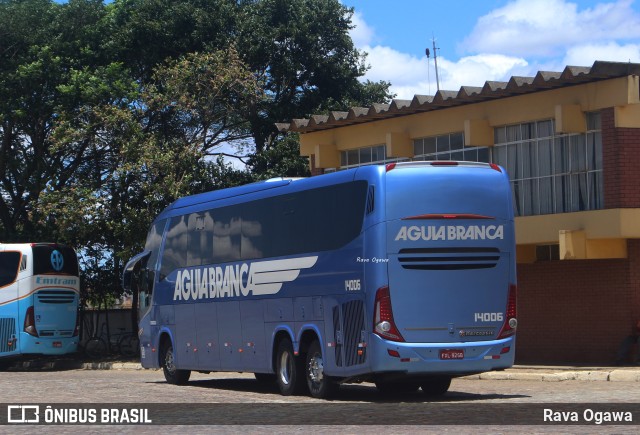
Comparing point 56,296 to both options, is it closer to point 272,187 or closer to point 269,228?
point 272,187

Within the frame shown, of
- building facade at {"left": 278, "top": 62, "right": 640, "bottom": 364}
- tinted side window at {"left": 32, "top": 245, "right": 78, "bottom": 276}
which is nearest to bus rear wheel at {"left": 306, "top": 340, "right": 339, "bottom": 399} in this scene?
building facade at {"left": 278, "top": 62, "right": 640, "bottom": 364}

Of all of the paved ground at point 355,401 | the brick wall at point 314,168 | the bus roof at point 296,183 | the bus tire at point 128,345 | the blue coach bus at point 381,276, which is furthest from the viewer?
the bus tire at point 128,345

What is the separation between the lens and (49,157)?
4300 centimetres

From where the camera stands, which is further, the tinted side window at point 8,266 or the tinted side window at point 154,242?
the tinted side window at point 8,266

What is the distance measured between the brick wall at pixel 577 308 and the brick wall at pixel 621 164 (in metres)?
1.20

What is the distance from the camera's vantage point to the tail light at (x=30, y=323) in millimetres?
36969

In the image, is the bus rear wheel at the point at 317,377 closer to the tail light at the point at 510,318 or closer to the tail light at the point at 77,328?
the tail light at the point at 510,318

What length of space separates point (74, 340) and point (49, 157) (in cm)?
758

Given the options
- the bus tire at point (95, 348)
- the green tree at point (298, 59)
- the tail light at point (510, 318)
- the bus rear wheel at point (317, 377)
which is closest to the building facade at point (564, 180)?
the tail light at point (510, 318)

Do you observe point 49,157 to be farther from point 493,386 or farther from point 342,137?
point 493,386

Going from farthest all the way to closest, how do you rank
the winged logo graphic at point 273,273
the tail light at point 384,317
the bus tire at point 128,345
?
the bus tire at point 128,345, the winged logo graphic at point 273,273, the tail light at point 384,317

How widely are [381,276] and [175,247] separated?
326 inches

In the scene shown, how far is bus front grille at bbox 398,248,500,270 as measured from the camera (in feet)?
61.9

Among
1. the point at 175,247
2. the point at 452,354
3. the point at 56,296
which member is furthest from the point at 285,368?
the point at 56,296
